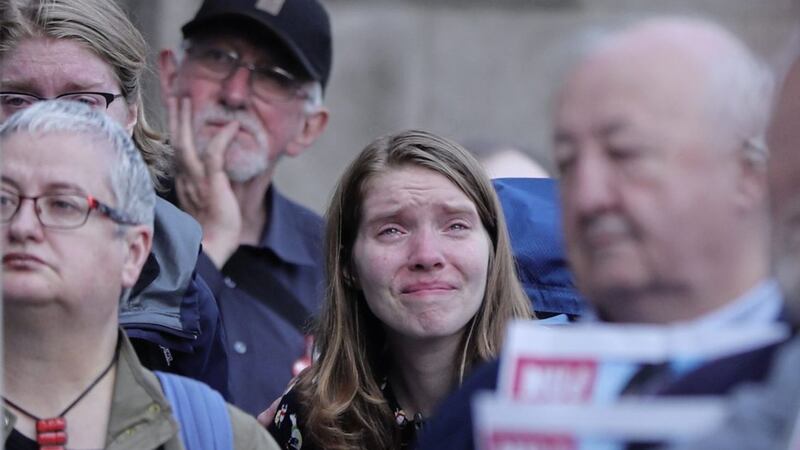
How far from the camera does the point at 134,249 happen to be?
2250 mm

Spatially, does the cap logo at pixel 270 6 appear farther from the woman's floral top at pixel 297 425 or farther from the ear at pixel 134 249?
the ear at pixel 134 249

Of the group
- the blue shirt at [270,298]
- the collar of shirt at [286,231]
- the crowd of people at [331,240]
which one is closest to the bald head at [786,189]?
the crowd of people at [331,240]

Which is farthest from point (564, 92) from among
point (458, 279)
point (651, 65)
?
point (458, 279)

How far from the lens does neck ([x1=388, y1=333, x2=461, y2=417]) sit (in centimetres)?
301

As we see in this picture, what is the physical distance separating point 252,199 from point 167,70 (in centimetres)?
45

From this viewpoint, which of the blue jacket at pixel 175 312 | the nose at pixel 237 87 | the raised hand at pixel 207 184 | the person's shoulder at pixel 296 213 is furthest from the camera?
the person's shoulder at pixel 296 213

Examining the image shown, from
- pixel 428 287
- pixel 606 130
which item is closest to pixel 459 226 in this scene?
pixel 428 287

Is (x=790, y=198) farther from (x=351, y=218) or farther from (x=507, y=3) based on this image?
(x=507, y=3)

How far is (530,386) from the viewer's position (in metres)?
1.60

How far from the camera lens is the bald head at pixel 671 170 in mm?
1591

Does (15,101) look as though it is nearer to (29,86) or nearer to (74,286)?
(29,86)

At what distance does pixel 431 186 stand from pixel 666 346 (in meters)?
1.52

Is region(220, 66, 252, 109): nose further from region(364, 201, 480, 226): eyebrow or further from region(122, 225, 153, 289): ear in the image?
region(122, 225, 153, 289): ear

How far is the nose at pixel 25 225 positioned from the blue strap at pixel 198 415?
0.37 m
